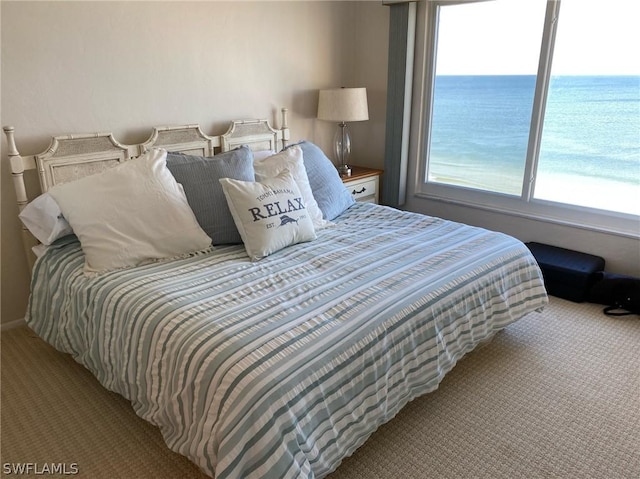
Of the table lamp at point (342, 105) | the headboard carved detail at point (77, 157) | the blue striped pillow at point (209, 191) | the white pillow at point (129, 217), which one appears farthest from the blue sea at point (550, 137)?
the headboard carved detail at point (77, 157)

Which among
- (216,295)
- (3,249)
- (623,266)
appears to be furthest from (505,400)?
(3,249)

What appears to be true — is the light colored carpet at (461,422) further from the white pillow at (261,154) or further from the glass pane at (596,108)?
the white pillow at (261,154)

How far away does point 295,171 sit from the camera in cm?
264

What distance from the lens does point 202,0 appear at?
2.84m

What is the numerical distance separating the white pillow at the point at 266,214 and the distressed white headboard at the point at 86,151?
67 cm

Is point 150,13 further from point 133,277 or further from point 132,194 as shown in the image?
point 133,277

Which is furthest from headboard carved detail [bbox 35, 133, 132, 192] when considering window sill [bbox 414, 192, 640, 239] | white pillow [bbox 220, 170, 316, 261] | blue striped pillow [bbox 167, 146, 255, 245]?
window sill [bbox 414, 192, 640, 239]

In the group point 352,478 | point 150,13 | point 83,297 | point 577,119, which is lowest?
point 352,478

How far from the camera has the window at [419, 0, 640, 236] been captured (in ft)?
9.45

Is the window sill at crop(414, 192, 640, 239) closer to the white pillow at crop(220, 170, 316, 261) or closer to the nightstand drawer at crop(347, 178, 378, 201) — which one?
the nightstand drawer at crop(347, 178, 378, 201)

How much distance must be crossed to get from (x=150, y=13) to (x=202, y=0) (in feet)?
1.17

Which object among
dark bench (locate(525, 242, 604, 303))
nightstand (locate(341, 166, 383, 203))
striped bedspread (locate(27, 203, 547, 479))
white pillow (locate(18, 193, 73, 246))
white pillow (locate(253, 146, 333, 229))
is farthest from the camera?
nightstand (locate(341, 166, 383, 203))

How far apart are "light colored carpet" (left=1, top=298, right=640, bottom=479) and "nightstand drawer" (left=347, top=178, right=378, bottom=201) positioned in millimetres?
1544

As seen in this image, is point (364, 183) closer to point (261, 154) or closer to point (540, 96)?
point (261, 154)
